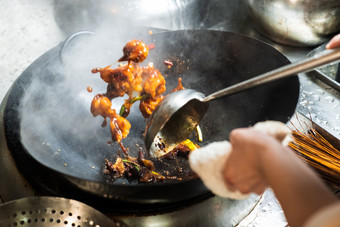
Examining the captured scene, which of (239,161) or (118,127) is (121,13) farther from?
(239,161)

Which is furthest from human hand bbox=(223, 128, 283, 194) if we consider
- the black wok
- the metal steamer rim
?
the metal steamer rim

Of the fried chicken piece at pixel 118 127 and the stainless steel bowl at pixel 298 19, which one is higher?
the stainless steel bowl at pixel 298 19

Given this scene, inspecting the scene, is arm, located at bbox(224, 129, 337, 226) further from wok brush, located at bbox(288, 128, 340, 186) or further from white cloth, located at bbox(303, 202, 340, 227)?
wok brush, located at bbox(288, 128, 340, 186)

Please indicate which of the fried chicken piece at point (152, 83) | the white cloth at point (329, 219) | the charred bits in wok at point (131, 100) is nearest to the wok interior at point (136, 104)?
the charred bits in wok at point (131, 100)

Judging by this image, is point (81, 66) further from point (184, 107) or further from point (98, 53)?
point (184, 107)

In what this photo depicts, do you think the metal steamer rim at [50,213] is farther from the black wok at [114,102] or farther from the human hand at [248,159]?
the human hand at [248,159]

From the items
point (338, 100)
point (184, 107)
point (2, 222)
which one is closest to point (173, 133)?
point (184, 107)

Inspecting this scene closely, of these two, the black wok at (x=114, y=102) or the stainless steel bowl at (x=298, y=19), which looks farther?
the stainless steel bowl at (x=298, y=19)
